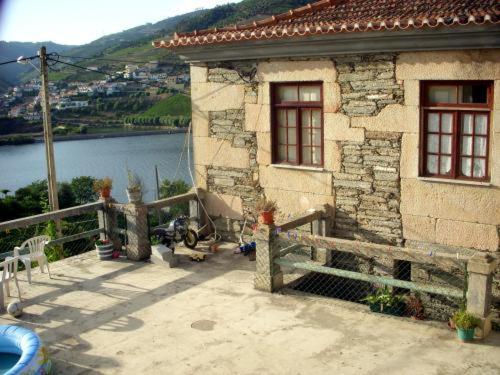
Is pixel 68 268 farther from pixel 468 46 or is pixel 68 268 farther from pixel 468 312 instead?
pixel 468 46

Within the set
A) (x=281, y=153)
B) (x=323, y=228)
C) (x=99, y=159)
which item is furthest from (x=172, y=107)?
(x=323, y=228)

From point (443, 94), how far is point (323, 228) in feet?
10.3

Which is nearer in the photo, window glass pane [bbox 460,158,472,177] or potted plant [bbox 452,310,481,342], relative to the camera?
potted plant [bbox 452,310,481,342]

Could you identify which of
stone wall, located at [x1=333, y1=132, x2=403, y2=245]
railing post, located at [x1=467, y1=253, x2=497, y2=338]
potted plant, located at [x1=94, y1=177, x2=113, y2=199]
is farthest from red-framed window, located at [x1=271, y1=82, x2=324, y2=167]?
railing post, located at [x1=467, y1=253, x2=497, y2=338]

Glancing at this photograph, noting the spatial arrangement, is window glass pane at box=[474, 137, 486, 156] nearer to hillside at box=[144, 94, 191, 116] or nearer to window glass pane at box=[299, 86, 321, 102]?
window glass pane at box=[299, 86, 321, 102]

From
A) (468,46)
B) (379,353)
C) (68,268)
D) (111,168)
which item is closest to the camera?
(379,353)

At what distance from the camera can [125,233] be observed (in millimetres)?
11359

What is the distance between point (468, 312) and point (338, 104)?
425cm

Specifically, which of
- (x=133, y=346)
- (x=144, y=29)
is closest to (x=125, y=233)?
(x=133, y=346)

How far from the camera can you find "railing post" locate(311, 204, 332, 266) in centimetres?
1034

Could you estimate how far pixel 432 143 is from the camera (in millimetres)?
9242

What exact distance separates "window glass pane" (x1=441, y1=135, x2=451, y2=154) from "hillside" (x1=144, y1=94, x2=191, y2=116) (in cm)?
4273

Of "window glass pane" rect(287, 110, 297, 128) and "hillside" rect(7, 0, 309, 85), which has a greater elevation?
"hillside" rect(7, 0, 309, 85)

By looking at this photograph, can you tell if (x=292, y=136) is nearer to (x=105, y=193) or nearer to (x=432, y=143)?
(x=432, y=143)
